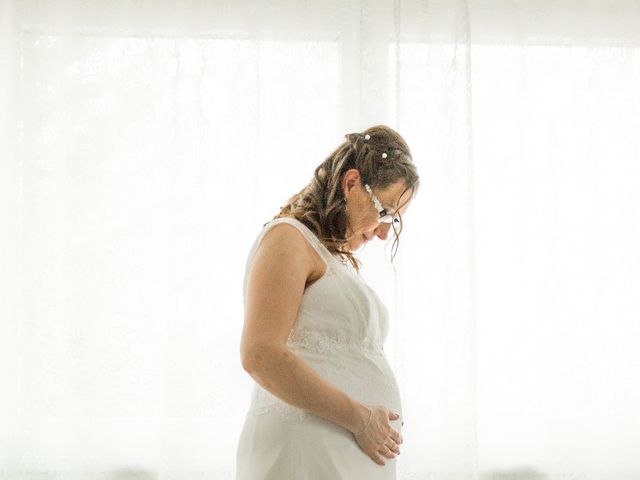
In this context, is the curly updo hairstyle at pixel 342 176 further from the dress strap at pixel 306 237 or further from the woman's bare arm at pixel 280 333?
the woman's bare arm at pixel 280 333

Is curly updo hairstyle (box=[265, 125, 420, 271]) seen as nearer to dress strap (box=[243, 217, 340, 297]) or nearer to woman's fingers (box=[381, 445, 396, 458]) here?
dress strap (box=[243, 217, 340, 297])

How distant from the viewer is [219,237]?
2449 millimetres

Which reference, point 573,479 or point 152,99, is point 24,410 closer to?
point 152,99

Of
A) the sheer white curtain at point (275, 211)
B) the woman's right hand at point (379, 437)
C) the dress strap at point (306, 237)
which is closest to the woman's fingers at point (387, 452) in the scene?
the woman's right hand at point (379, 437)

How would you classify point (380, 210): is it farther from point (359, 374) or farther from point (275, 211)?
point (275, 211)

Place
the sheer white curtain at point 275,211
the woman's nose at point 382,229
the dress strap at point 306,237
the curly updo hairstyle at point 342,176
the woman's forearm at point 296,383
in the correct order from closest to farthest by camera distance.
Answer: the woman's forearm at point 296,383 → the dress strap at point 306,237 → the curly updo hairstyle at point 342,176 → the woman's nose at point 382,229 → the sheer white curtain at point 275,211

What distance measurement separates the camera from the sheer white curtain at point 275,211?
2.42 meters

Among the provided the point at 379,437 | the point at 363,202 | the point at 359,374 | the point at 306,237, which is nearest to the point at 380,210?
the point at 363,202

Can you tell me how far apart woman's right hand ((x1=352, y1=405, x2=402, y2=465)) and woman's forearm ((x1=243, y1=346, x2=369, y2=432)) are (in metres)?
0.08

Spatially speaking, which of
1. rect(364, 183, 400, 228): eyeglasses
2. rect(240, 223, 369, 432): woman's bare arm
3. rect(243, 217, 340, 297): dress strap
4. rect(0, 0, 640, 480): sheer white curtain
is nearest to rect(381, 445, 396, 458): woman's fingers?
rect(240, 223, 369, 432): woman's bare arm

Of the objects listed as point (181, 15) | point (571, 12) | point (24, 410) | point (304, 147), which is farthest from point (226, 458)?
point (571, 12)

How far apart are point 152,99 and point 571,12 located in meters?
1.36

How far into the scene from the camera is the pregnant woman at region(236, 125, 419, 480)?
1.35 meters

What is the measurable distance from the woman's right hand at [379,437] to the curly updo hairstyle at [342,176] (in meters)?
0.32
